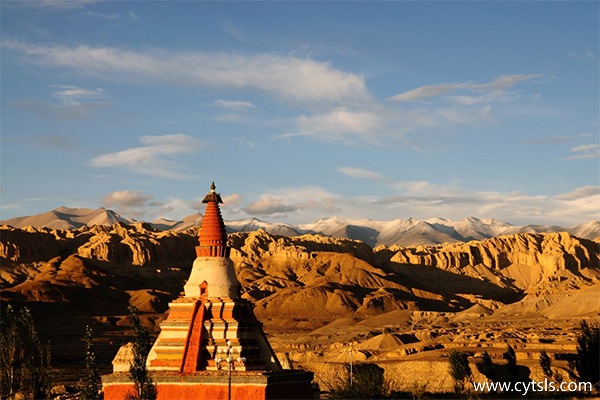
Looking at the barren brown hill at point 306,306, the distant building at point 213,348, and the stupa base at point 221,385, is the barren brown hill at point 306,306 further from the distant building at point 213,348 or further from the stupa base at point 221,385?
the stupa base at point 221,385

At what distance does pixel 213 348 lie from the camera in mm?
Answer: 40750

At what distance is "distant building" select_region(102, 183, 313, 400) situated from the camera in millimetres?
38625

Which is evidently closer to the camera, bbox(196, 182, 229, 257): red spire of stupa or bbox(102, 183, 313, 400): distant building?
bbox(102, 183, 313, 400): distant building

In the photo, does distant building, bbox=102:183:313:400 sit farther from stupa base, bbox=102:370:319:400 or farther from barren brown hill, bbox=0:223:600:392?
barren brown hill, bbox=0:223:600:392

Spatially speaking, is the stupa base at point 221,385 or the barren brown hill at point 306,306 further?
the barren brown hill at point 306,306

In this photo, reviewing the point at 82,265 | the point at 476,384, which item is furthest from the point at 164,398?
the point at 82,265

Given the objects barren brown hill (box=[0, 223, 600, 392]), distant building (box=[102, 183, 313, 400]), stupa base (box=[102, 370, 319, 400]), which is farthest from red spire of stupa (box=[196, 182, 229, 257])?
barren brown hill (box=[0, 223, 600, 392])

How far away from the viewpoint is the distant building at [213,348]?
127 feet

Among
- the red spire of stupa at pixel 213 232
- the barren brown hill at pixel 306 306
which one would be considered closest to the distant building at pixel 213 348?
the red spire of stupa at pixel 213 232

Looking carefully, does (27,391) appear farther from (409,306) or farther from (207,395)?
(409,306)

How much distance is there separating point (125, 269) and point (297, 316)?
1980 inches

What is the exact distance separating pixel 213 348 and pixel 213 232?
564cm

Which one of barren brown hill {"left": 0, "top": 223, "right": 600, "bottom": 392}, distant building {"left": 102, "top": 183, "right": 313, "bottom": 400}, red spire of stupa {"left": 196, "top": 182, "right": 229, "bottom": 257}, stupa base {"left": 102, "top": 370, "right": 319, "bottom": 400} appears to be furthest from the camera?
barren brown hill {"left": 0, "top": 223, "right": 600, "bottom": 392}

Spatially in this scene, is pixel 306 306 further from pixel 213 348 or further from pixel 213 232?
pixel 213 348
